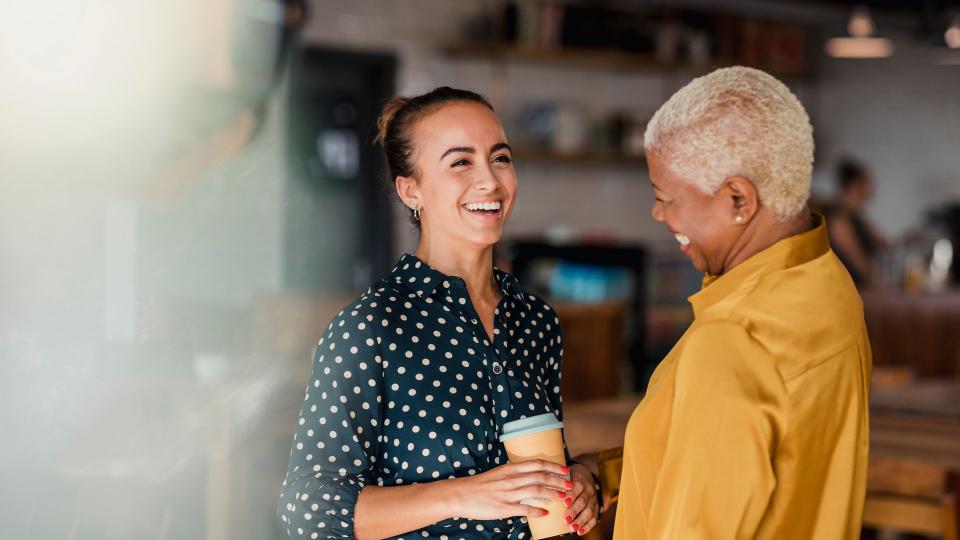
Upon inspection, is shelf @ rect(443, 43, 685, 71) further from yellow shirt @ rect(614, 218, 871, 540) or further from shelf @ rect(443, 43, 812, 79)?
yellow shirt @ rect(614, 218, 871, 540)

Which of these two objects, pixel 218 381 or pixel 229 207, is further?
pixel 229 207

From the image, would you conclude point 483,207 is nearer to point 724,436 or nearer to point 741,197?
point 741,197

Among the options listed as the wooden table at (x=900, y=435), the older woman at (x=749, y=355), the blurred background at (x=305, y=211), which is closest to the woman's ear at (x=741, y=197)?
the older woman at (x=749, y=355)

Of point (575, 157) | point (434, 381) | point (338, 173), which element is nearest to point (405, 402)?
point (434, 381)

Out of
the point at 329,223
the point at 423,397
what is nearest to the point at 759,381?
the point at 423,397

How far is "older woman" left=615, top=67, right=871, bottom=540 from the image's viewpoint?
3.84 ft

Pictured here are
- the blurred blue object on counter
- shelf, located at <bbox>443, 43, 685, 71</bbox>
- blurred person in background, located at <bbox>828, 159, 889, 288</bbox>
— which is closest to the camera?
the blurred blue object on counter

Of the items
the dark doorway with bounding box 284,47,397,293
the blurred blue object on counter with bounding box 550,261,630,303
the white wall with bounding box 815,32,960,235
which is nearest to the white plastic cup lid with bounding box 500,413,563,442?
the blurred blue object on counter with bounding box 550,261,630,303

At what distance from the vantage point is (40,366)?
6.34 feet

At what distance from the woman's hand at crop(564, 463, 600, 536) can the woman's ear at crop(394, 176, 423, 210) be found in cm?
42

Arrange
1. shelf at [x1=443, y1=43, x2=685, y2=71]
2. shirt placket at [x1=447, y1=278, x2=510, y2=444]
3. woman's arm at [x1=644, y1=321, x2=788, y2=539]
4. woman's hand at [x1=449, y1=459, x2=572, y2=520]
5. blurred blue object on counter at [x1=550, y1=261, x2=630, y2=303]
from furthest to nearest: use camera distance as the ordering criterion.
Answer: shelf at [x1=443, y1=43, x2=685, y2=71], blurred blue object on counter at [x1=550, y1=261, x2=630, y2=303], shirt placket at [x1=447, y1=278, x2=510, y2=444], woman's hand at [x1=449, y1=459, x2=572, y2=520], woman's arm at [x1=644, y1=321, x2=788, y2=539]

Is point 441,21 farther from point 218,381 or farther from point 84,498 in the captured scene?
point 84,498

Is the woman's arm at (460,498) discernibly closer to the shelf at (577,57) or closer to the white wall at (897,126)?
the shelf at (577,57)

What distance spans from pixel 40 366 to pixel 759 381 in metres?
1.33
